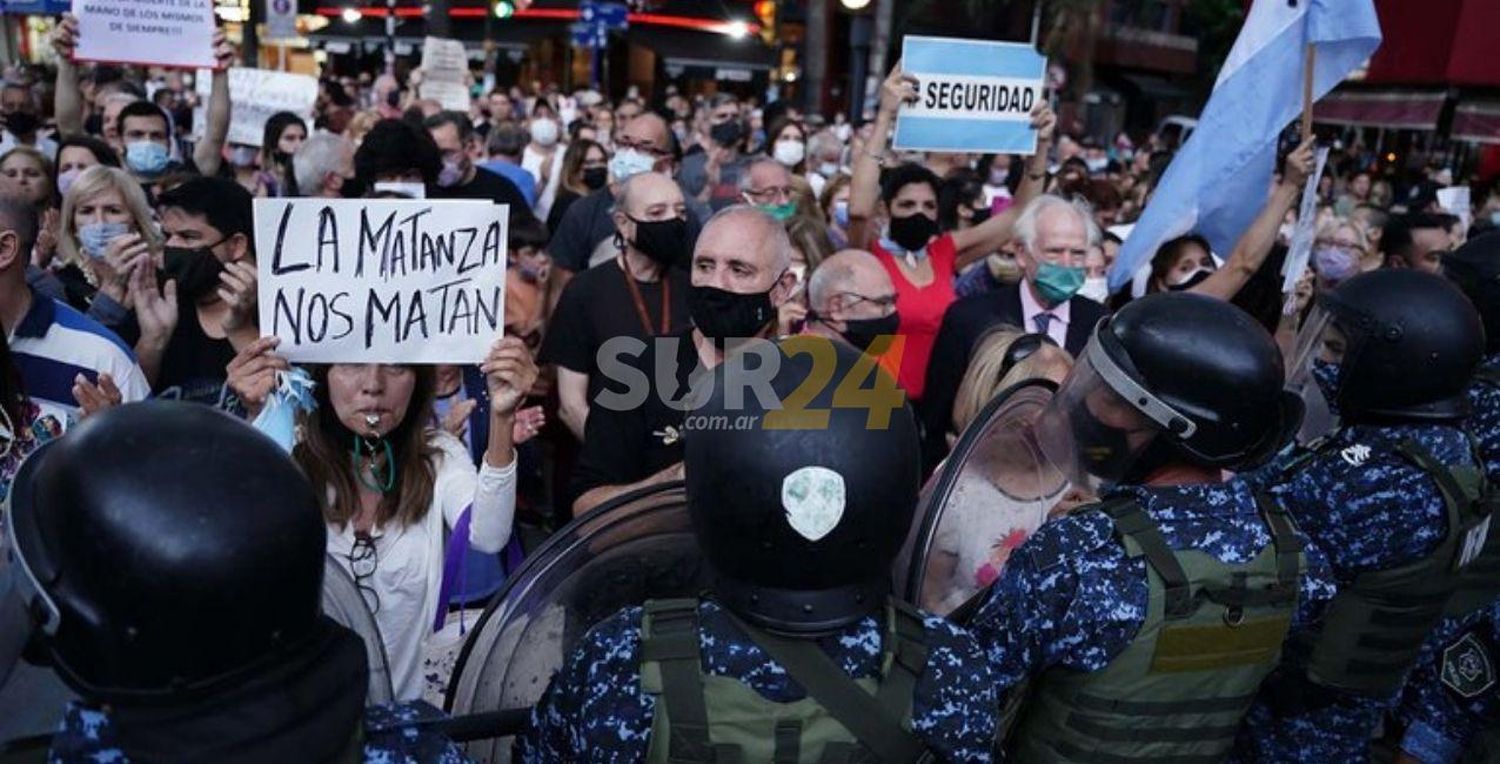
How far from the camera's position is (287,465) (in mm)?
1531

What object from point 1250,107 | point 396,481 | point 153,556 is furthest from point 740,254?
point 1250,107

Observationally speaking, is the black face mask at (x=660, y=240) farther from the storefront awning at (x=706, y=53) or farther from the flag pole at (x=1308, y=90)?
the storefront awning at (x=706, y=53)

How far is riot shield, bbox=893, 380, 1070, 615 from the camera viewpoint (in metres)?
2.29

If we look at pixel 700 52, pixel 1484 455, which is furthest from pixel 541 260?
pixel 700 52

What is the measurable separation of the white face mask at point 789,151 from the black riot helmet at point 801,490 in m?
8.88

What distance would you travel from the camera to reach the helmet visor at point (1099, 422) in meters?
→ 2.37

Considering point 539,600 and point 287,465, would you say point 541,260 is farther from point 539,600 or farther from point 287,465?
point 287,465

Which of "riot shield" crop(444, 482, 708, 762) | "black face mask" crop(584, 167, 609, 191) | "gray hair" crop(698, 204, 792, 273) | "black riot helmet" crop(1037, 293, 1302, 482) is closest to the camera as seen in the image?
"riot shield" crop(444, 482, 708, 762)

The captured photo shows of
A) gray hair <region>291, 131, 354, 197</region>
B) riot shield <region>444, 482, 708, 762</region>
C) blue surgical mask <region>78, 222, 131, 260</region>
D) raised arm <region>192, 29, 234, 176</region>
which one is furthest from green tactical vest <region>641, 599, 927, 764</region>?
raised arm <region>192, 29, 234, 176</region>

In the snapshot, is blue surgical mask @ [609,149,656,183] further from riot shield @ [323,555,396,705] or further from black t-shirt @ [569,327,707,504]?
riot shield @ [323,555,396,705]

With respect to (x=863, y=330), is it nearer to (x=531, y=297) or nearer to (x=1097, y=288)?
(x=531, y=297)

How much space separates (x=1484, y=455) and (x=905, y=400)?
295 centimetres

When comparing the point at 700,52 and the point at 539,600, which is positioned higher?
the point at 539,600

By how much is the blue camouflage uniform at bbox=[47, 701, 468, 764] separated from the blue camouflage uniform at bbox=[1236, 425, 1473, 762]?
2169mm
